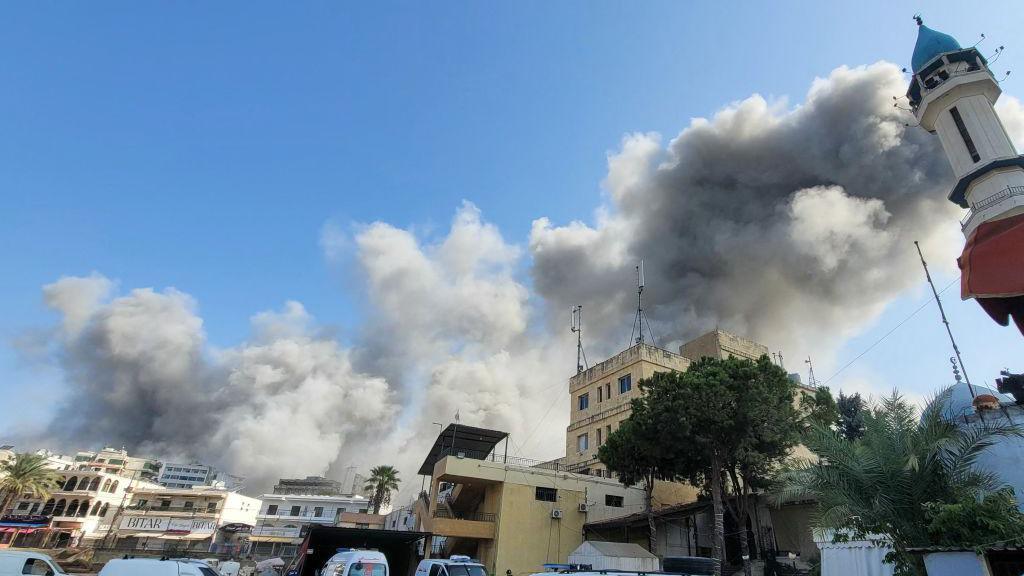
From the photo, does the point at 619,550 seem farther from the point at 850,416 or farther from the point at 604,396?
the point at 604,396

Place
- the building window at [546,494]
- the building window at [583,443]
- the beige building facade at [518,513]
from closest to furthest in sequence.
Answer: the beige building facade at [518,513] → the building window at [546,494] → the building window at [583,443]

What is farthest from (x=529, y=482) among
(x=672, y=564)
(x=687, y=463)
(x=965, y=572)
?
(x=965, y=572)

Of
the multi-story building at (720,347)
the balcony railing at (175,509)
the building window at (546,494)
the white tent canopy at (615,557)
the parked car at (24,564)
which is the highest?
the multi-story building at (720,347)

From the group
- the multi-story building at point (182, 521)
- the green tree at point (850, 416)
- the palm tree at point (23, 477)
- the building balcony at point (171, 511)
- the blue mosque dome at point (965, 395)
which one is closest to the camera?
the blue mosque dome at point (965, 395)

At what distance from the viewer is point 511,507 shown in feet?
90.2

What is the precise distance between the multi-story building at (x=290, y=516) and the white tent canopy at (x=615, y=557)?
154ft

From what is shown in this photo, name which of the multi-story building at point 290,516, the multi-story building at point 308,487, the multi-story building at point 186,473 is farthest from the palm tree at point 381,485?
the multi-story building at point 186,473

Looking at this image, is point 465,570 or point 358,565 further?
point 465,570

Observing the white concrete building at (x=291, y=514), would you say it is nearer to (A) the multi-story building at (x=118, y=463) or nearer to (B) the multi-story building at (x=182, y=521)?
(B) the multi-story building at (x=182, y=521)

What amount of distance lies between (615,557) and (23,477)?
57.6 m

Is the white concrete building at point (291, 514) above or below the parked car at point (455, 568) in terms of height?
above

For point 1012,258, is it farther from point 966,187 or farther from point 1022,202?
point 966,187

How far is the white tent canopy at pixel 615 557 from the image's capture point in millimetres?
22281

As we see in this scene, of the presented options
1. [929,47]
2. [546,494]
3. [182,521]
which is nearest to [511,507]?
[546,494]
